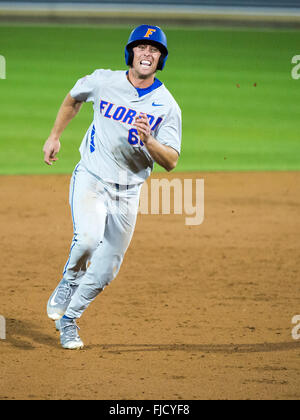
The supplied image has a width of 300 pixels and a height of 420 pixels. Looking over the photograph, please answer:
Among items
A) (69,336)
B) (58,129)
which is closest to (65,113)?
(58,129)

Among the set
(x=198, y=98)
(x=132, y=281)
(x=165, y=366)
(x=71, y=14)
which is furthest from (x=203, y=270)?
(x=71, y=14)

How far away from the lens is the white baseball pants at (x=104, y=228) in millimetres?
5652

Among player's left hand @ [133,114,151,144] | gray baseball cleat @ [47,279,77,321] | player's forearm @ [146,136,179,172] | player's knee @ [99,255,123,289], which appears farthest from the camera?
gray baseball cleat @ [47,279,77,321]

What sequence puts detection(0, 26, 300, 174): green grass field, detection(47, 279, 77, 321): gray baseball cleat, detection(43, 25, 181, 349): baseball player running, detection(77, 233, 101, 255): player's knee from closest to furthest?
detection(77, 233, 101, 255): player's knee
detection(43, 25, 181, 349): baseball player running
detection(47, 279, 77, 321): gray baseball cleat
detection(0, 26, 300, 174): green grass field

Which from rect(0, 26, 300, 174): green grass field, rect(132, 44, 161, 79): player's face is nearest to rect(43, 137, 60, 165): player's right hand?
rect(132, 44, 161, 79): player's face

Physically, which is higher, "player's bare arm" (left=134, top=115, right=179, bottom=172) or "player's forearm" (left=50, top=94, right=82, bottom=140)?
"player's forearm" (left=50, top=94, right=82, bottom=140)

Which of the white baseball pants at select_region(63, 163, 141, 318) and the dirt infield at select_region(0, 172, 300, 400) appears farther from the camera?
the white baseball pants at select_region(63, 163, 141, 318)

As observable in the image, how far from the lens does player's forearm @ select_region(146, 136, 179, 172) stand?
5148 millimetres

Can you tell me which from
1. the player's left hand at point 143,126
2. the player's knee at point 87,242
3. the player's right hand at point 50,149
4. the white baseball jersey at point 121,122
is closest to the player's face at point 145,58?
the white baseball jersey at point 121,122

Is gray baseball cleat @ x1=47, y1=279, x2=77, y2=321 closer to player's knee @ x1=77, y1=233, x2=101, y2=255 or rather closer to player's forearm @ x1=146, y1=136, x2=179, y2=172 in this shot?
player's knee @ x1=77, y1=233, x2=101, y2=255

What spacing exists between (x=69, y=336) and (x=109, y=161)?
51.9 inches

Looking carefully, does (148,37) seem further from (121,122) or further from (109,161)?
(109,161)

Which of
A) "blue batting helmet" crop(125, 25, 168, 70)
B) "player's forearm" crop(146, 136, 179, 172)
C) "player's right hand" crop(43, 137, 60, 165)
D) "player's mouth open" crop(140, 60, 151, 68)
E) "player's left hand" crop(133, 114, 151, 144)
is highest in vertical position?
"blue batting helmet" crop(125, 25, 168, 70)

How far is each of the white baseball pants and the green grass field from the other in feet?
22.5
